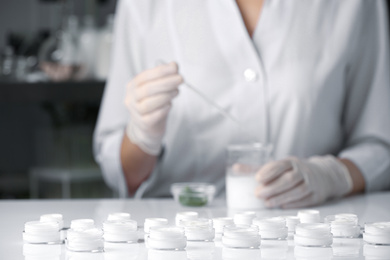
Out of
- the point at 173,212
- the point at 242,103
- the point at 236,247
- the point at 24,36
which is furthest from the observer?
the point at 24,36

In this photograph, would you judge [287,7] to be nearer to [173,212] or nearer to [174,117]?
[174,117]

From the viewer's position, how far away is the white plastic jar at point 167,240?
3.13ft

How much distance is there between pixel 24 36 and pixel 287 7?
6.33 feet

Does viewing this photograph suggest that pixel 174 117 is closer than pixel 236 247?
No

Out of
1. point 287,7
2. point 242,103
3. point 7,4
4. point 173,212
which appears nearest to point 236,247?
point 173,212

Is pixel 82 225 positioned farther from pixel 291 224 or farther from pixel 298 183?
pixel 298 183

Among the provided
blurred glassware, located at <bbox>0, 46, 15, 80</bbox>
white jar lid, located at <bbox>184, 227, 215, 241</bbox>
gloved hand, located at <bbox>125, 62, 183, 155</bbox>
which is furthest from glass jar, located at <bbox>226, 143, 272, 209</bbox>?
blurred glassware, located at <bbox>0, 46, 15, 80</bbox>

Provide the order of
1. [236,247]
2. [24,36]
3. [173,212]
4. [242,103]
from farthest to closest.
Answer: [24,36], [242,103], [173,212], [236,247]

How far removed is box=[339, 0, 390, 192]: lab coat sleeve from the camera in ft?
5.48

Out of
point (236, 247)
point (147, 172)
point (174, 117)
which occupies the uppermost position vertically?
point (174, 117)

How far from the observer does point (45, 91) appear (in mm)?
2816

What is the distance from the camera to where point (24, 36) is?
10.9 feet

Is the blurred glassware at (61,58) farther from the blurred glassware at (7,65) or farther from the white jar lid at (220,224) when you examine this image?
the white jar lid at (220,224)

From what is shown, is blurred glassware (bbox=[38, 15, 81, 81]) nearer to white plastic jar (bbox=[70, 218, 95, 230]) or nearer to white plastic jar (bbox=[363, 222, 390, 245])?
white plastic jar (bbox=[70, 218, 95, 230])
